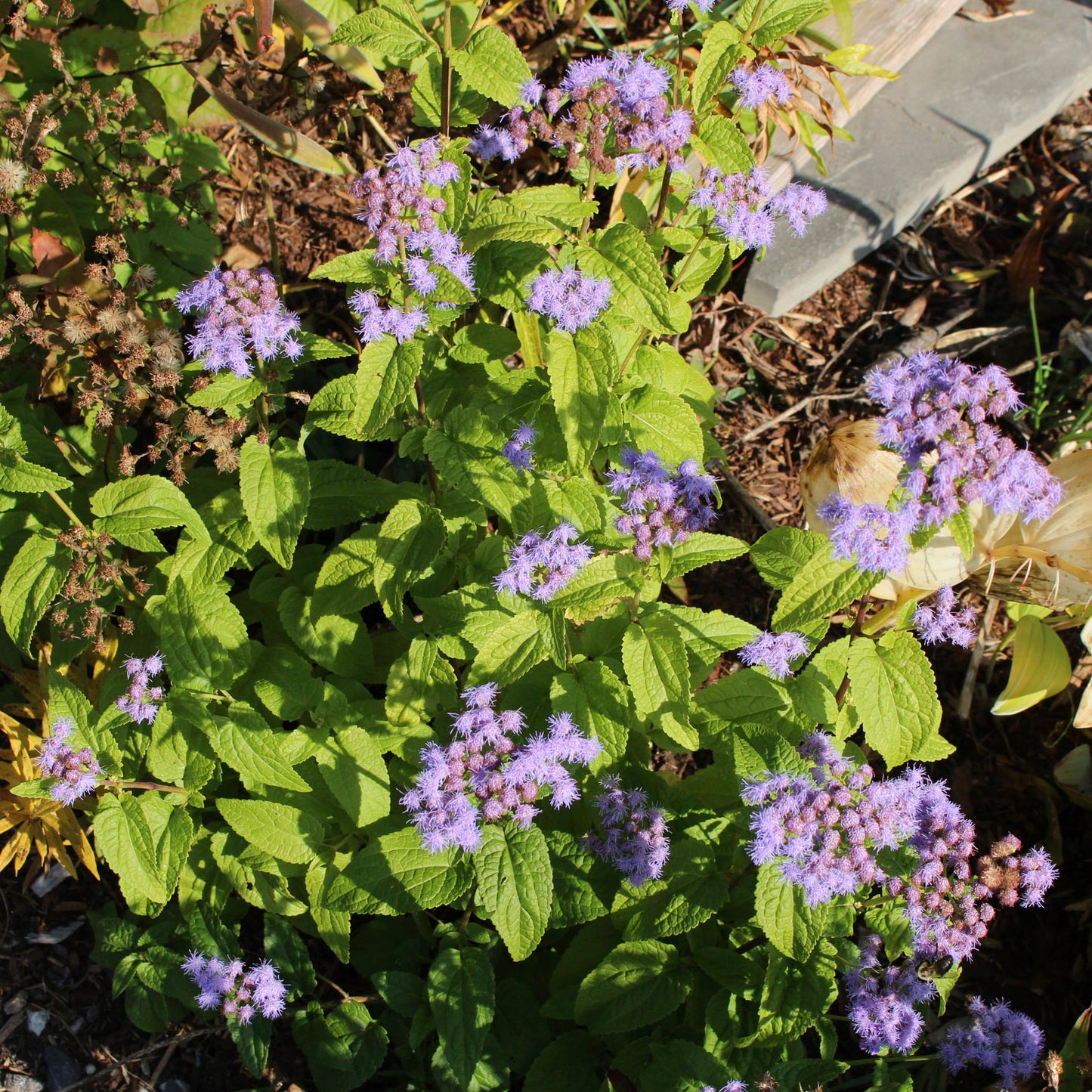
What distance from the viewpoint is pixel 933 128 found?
5.32 metres

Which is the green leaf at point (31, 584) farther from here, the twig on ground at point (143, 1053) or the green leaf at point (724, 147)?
the green leaf at point (724, 147)

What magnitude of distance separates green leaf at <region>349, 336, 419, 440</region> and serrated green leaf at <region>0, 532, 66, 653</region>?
110 cm

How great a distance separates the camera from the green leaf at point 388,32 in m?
2.82

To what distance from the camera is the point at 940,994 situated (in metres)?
3.05

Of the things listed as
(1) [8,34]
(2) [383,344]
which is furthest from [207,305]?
(1) [8,34]

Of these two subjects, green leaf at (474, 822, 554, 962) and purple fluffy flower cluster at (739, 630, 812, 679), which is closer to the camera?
green leaf at (474, 822, 554, 962)

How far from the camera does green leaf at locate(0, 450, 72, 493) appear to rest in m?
2.87

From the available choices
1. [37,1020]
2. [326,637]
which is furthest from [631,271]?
[37,1020]

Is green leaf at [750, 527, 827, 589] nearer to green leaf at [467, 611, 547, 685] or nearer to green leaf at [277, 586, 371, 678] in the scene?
green leaf at [467, 611, 547, 685]

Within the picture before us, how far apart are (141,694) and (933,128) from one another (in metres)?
4.85

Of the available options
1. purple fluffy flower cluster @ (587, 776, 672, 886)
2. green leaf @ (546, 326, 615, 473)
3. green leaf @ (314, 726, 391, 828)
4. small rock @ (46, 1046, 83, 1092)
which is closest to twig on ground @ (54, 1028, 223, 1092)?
small rock @ (46, 1046, 83, 1092)

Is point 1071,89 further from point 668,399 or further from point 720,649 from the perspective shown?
point 720,649

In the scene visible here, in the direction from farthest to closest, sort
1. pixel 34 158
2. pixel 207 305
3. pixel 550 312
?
1. pixel 34 158
2. pixel 207 305
3. pixel 550 312

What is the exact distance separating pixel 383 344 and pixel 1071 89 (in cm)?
482
